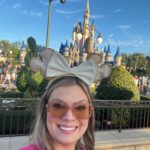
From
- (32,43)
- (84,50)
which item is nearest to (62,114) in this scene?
(32,43)

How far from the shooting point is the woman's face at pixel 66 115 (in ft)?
5.71

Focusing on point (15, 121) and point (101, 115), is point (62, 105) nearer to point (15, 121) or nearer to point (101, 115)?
point (15, 121)

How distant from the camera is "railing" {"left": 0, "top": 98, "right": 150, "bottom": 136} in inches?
251

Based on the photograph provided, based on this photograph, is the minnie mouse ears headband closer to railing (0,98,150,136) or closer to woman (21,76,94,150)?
woman (21,76,94,150)

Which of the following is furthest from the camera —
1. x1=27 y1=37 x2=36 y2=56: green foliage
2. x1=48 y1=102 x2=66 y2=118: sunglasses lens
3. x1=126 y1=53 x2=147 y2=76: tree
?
x1=126 y1=53 x2=147 y2=76: tree

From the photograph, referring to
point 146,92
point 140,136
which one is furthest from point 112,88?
point 146,92

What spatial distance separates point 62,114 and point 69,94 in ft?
0.39

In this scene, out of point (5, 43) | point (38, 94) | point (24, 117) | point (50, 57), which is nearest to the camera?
point (50, 57)

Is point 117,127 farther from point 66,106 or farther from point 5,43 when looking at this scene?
point 5,43

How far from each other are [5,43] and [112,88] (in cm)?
6278

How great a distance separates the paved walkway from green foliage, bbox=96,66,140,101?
121 centimetres

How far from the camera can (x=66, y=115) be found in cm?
174

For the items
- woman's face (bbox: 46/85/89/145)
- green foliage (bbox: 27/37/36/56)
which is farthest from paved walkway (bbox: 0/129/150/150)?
green foliage (bbox: 27/37/36/56)

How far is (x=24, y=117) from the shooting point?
6801mm
